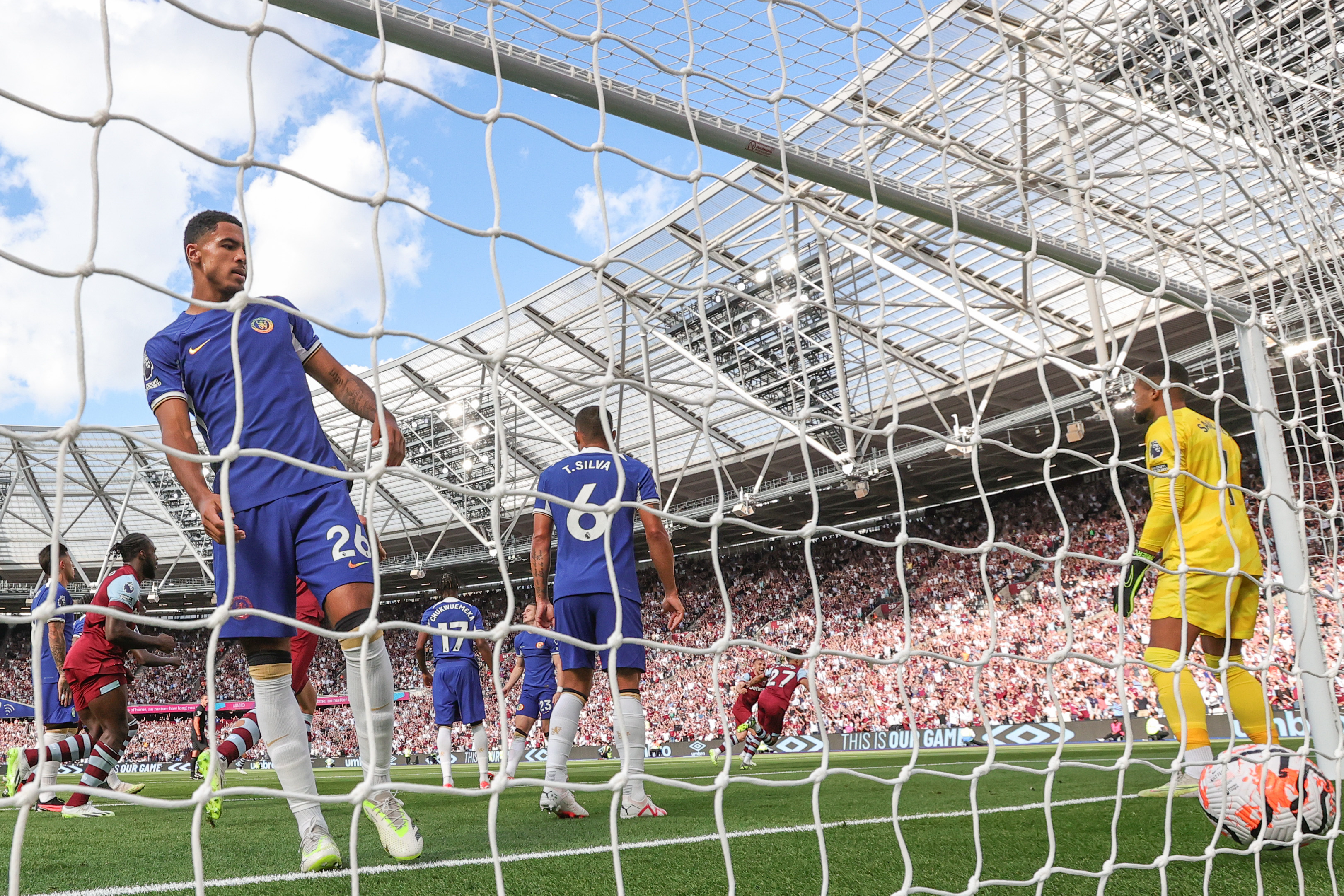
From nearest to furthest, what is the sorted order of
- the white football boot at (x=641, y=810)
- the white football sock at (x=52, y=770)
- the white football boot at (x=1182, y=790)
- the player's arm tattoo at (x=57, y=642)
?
1. the white football boot at (x=1182, y=790)
2. the white football boot at (x=641, y=810)
3. the white football sock at (x=52, y=770)
4. the player's arm tattoo at (x=57, y=642)

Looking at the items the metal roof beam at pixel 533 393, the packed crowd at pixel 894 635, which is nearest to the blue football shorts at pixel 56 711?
the packed crowd at pixel 894 635

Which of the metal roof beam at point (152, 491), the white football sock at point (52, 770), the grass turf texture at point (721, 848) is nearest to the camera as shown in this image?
the grass turf texture at point (721, 848)

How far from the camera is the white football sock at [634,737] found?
362 cm

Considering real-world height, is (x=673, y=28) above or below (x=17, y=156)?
above

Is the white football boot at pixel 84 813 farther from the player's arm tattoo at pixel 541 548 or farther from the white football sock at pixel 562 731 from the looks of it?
the player's arm tattoo at pixel 541 548

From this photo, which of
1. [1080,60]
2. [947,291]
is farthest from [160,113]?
[947,291]

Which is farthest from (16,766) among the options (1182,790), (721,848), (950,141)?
(1182,790)

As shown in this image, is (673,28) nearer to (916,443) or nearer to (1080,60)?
(1080,60)

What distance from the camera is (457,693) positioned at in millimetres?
7734

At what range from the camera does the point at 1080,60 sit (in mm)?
4090

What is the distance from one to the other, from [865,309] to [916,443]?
8.95 feet

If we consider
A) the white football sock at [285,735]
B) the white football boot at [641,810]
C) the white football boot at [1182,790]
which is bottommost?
the white football boot at [1182,790]

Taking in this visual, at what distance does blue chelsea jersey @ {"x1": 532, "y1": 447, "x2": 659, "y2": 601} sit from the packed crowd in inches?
318

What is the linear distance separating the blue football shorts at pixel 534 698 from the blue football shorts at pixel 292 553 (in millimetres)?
4762
